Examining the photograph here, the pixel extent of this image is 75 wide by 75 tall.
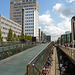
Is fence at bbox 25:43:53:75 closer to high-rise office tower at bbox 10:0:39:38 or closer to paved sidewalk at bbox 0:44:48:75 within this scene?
paved sidewalk at bbox 0:44:48:75

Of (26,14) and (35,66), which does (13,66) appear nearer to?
(35,66)

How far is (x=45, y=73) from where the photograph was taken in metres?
9.86

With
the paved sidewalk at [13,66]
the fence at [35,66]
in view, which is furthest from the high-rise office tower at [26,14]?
the fence at [35,66]

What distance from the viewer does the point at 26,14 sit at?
338ft

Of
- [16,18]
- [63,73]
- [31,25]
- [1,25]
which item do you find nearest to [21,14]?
[16,18]

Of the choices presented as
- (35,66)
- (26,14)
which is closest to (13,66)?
(35,66)

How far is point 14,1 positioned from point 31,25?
35.5 m

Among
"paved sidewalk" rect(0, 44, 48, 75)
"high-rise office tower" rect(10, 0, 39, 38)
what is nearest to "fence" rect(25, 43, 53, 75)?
"paved sidewalk" rect(0, 44, 48, 75)

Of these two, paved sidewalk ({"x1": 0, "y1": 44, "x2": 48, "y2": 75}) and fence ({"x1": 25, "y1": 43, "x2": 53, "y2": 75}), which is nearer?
fence ({"x1": 25, "y1": 43, "x2": 53, "y2": 75})

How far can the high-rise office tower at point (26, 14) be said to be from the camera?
101 meters

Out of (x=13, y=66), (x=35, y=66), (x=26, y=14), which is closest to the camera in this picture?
(x=35, y=66)

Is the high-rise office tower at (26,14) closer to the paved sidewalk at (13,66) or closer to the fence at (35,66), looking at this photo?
the paved sidewalk at (13,66)

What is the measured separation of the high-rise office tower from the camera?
101 metres

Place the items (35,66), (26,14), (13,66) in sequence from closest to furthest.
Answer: (35,66) → (13,66) → (26,14)
